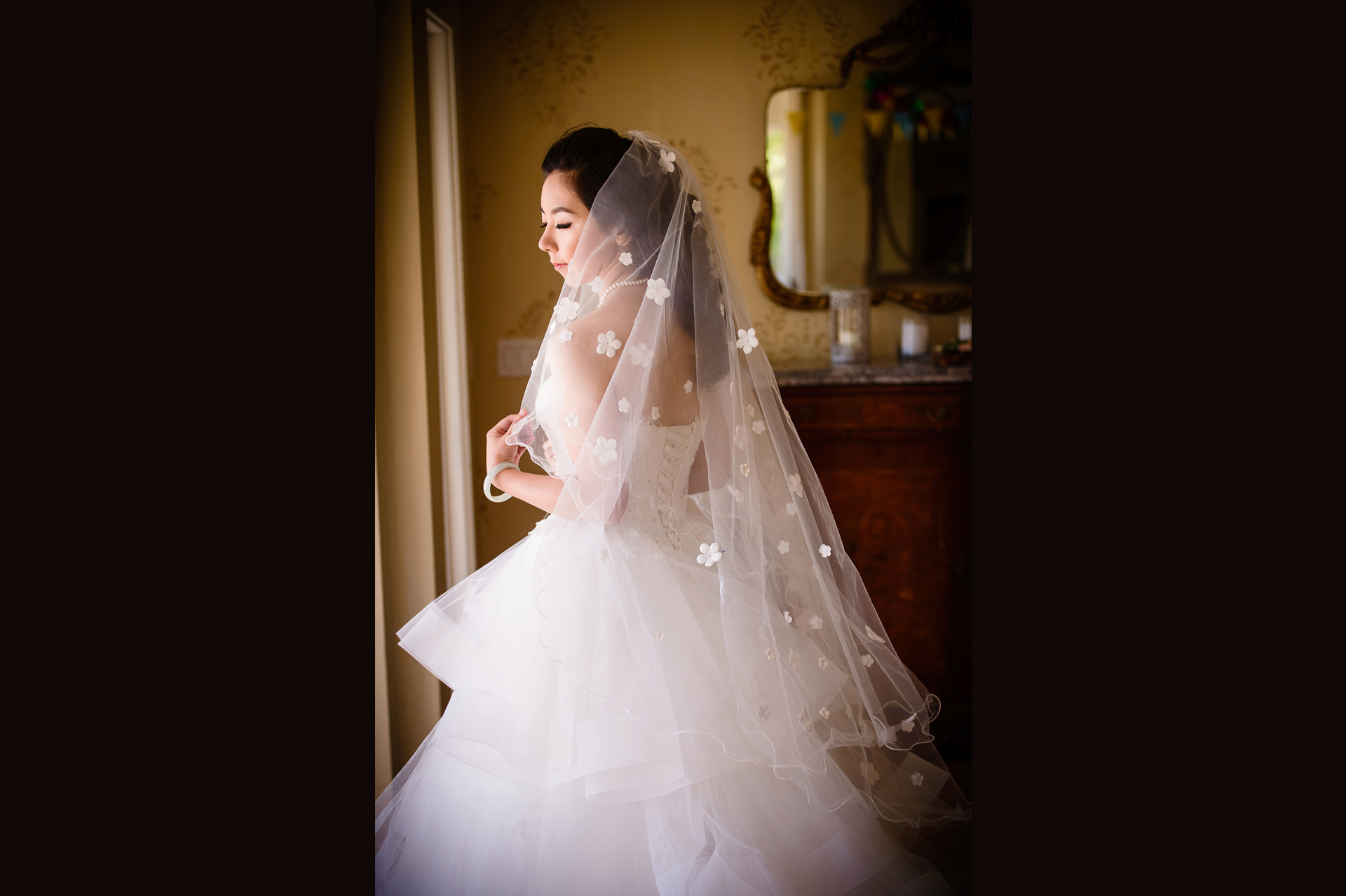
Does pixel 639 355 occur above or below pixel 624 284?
below

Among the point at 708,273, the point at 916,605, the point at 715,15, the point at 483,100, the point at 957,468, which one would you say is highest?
the point at 715,15

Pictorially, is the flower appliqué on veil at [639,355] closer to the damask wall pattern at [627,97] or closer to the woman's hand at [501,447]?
the woman's hand at [501,447]

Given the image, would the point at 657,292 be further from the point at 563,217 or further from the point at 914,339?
the point at 914,339

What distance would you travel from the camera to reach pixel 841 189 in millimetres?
2605

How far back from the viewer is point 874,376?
2.22m

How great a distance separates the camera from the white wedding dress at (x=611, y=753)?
46.4 inches

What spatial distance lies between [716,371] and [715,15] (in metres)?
1.81

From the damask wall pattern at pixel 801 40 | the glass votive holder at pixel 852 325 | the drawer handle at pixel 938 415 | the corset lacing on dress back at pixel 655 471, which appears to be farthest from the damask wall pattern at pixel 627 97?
the corset lacing on dress back at pixel 655 471

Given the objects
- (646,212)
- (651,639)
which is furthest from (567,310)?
(651,639)

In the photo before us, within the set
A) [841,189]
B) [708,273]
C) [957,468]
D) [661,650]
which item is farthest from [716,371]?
[841,189]

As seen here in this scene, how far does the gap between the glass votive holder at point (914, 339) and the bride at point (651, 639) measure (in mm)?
1221

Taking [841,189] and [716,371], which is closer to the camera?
[716,371]

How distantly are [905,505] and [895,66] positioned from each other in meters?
1.51
